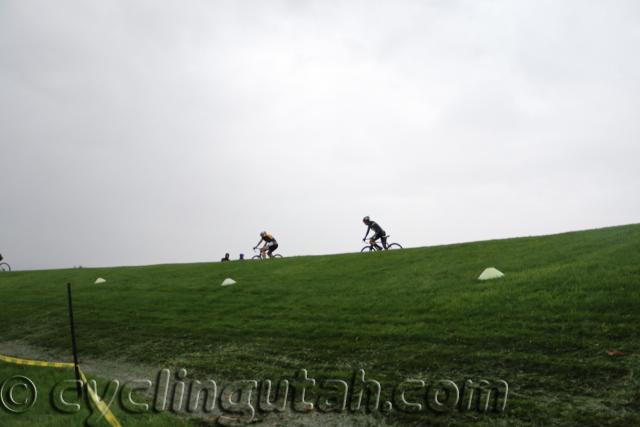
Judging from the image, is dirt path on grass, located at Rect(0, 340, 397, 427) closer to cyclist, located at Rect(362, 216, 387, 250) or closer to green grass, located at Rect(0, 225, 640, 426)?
green grass, located at Rect(0, 225, 640, 426)

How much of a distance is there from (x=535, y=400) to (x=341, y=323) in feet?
23.4

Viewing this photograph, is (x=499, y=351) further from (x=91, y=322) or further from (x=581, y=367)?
(x=91, y=322)

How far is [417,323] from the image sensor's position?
12797mm

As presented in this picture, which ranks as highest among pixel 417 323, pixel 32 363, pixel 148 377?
pixel 417 323

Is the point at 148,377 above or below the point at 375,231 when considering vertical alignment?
below

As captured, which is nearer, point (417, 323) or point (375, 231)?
point (417, 323)

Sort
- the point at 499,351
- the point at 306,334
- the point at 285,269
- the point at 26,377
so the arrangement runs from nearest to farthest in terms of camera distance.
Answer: the point at 499,351 → the point at 26,377 → the point at 306,334 → the point at 285,269

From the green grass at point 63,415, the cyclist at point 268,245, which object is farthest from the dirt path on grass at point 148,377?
the cyclist at point 268,245

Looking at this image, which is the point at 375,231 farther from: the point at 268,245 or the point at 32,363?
the point at 32,363

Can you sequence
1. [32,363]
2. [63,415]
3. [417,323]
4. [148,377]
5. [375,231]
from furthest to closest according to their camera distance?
1. [375,231]
2. [32,363]
3. [417,323]
4. [148,377]
5. [63,415]

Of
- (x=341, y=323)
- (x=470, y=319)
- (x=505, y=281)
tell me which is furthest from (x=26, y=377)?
(x=505, y=281)

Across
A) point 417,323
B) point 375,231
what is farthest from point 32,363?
point 375,231

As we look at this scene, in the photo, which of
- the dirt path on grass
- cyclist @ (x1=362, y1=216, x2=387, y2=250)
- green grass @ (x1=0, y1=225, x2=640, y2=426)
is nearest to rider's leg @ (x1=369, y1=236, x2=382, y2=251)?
cyclist @ (x1=362, y1=216, x2=387, y2=250)

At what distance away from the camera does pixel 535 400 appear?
24.8 feet
